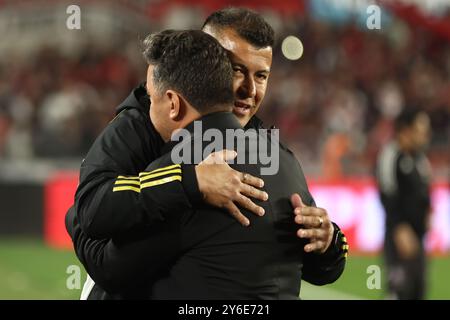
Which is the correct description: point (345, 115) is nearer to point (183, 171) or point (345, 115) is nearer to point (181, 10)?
point (181, 10)

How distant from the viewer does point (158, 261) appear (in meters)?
2.12

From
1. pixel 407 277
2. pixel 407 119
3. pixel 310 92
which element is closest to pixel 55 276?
pixel 407 277

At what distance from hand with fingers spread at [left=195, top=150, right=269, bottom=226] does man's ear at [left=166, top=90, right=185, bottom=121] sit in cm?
16

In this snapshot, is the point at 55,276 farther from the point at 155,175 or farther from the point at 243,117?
the point at 155,175

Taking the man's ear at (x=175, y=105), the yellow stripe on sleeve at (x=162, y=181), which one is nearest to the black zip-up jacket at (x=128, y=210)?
the yellow stripe on sleeve at (x=162, y=181)

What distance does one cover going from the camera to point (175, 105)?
7.26ft

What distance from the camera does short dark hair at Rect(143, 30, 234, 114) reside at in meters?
2.17
